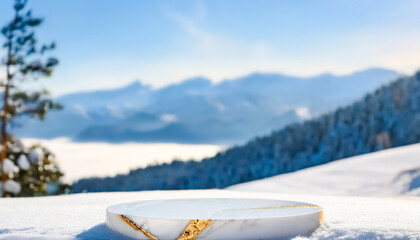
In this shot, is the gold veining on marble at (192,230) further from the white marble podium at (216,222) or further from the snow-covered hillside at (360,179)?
the snow-covered hillside at (360,179)

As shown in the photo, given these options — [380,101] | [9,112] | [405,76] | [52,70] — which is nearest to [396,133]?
[380,101]

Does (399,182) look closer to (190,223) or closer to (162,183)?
(190,223)

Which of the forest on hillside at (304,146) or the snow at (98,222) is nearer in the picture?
the snow at (98,222)

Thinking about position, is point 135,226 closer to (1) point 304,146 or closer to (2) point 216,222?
(2) point 216,222

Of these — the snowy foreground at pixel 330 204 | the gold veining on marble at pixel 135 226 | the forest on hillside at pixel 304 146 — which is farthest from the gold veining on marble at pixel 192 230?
the forest on hillside at pixel 304 146

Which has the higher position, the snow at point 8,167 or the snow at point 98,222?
the snow at point 8,167

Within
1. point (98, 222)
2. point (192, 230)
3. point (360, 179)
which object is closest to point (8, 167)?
point (360, 179)

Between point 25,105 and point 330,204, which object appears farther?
point 25,105
